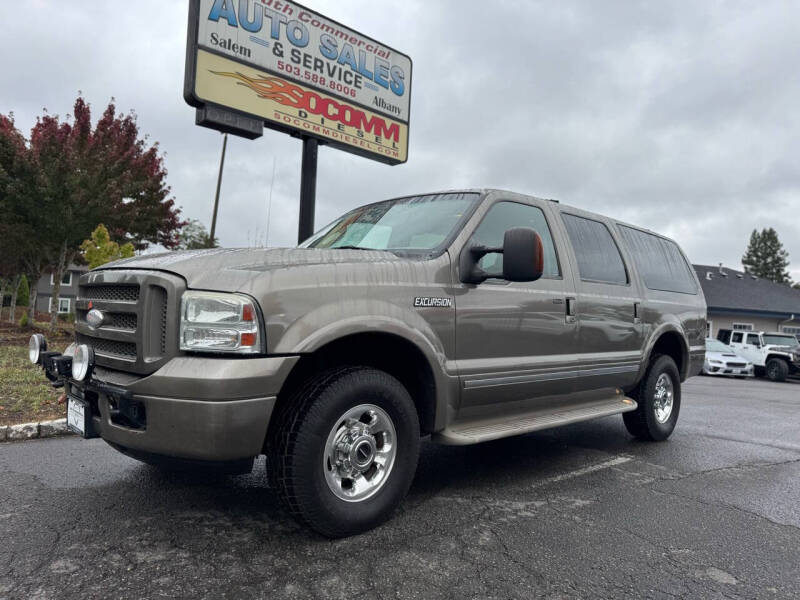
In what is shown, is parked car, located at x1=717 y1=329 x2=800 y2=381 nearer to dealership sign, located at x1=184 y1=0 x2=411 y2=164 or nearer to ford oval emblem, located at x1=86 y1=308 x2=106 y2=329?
dealership sign, located at x1=184 y1=0 x2=411 y2=164

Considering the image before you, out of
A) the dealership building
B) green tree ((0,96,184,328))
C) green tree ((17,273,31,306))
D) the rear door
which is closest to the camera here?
the rear door

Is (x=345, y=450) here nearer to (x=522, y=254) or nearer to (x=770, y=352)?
(x=522, y=254)

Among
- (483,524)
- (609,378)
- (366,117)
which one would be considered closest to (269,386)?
(483,524)

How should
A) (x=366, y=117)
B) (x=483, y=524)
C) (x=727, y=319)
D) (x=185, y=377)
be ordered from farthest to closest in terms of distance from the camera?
(x=727, y=319) < (x=366, y=117) < (x=483, y=524) < (x=185, y=377)

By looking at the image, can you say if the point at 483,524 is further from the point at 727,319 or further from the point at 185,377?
the point at 727,319

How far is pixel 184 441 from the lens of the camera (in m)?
2.49

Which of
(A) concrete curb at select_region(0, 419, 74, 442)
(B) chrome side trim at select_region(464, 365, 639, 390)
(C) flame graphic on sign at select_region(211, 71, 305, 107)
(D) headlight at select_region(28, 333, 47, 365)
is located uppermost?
(C) flame graphic on sign at select_region(211, 71, 305, 107)

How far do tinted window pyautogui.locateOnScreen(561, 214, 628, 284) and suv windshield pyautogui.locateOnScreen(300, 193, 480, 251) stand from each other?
1.10m

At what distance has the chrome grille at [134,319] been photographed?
2.58m

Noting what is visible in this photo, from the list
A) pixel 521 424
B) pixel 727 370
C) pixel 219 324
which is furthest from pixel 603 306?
pixel 727 370

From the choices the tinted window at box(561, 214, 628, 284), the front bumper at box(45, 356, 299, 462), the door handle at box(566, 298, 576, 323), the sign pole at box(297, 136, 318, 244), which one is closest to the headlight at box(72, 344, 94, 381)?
the front bumper at box(45, 356, 299, 462)

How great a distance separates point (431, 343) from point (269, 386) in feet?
3.26

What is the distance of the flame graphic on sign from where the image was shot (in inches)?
325

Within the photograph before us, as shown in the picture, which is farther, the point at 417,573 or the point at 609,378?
the point at 609,378
